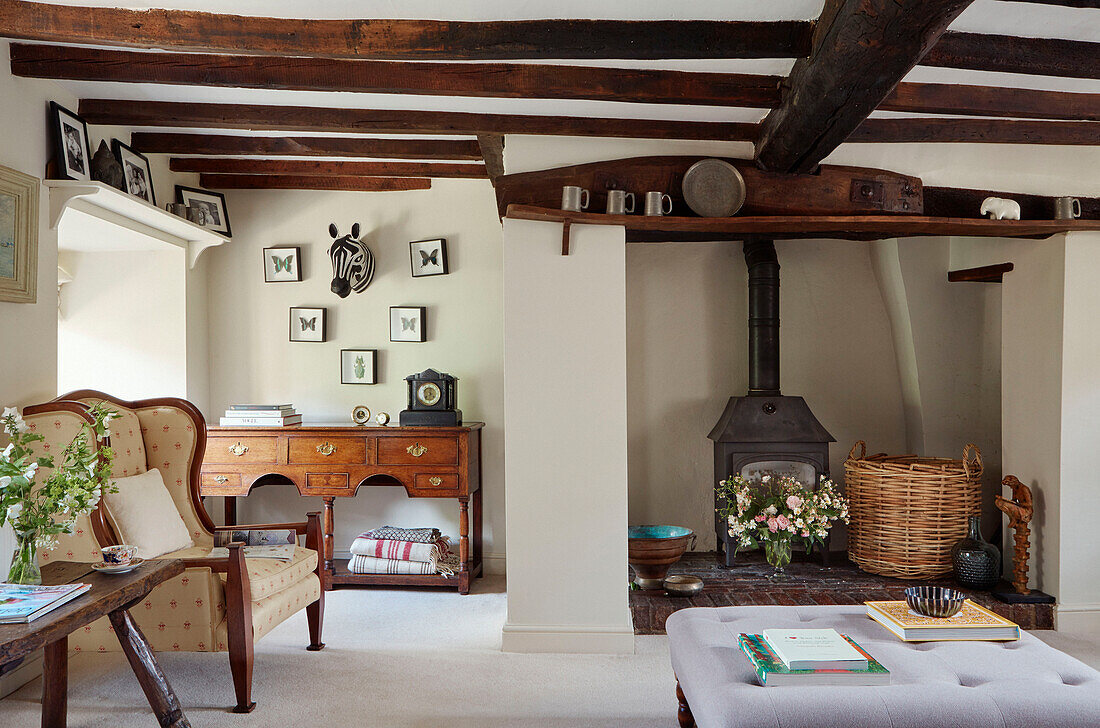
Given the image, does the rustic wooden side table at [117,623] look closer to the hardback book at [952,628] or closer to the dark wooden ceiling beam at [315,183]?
the hardback book at [952,628]

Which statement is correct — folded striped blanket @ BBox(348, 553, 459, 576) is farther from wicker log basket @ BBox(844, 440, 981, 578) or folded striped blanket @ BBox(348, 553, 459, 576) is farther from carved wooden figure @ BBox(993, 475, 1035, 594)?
carved wooden figure @ BBox(993, 475, 1035, 594)

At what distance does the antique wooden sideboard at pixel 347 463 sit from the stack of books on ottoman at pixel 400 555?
0.04m

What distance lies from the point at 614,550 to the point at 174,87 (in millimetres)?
2737

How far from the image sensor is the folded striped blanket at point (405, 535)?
445 centimetres

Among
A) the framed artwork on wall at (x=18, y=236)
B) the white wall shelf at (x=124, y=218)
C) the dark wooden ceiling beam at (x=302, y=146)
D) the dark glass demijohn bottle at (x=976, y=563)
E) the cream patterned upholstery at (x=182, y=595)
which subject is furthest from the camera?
the dark wooden ceiling beam at (x=302, y=146)

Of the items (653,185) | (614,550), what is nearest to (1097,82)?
(653,185)

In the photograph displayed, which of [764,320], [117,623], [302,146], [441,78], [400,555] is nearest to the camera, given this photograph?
[117,623]

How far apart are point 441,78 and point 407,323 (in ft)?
6.79

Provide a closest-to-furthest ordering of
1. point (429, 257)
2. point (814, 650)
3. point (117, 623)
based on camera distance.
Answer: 1. point (814, 650)
2. point (117, 623)
3. point (429, 257)

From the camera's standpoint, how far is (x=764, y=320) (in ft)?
14.1

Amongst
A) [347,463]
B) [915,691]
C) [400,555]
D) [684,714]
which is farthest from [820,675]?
[347,463]

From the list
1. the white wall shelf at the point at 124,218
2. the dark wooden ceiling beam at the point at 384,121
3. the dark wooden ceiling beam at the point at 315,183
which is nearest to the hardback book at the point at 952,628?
the dark wooden ceiling beam at the point at 384,121

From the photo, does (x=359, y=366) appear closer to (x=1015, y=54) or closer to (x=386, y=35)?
(x=386, y=35)

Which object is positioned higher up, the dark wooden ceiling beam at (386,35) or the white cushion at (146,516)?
the dark wooden ceiling beam at (386,35)
